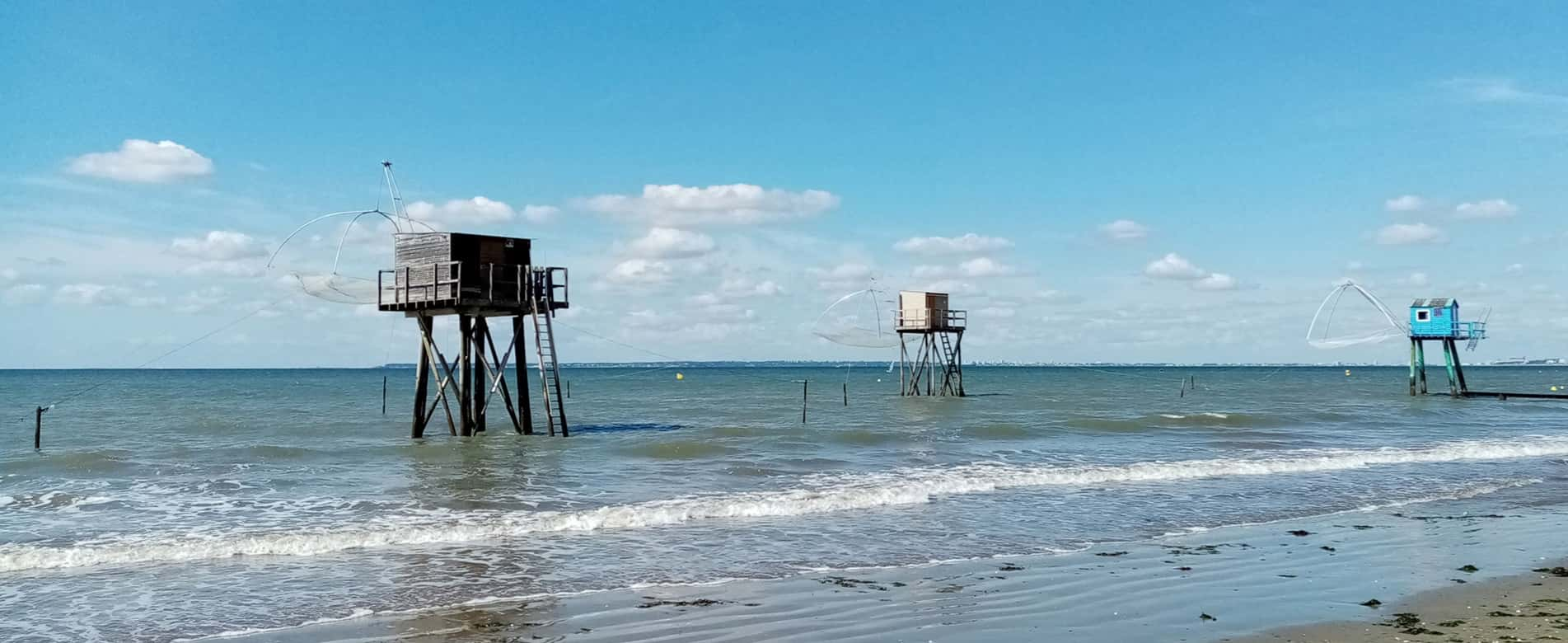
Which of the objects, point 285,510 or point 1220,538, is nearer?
point 1220,538

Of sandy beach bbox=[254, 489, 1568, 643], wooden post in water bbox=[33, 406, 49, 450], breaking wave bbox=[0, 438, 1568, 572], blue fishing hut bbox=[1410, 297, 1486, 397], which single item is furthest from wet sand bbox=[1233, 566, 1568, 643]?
blue fishing hut bbox=[1410, 297, 1486, 397]

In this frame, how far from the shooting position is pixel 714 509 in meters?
16.6

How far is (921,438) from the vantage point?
32219mm

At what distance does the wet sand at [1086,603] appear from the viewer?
860cm

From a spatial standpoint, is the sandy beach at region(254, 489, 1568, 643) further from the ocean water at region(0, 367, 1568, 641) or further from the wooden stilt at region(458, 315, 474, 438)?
the wooden stilt at region(458, 315, 474, 438)

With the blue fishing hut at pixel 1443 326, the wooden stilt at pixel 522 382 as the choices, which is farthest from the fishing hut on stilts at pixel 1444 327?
the wooden stilt at pixel 522 382

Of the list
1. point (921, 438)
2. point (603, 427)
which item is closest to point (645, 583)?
point (921, 438)

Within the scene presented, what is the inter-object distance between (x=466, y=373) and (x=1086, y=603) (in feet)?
70.6

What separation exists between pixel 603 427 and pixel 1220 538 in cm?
2553

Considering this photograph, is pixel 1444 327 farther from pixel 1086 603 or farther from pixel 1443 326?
pixel 1086 603

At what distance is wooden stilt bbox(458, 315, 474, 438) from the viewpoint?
27.0 meters

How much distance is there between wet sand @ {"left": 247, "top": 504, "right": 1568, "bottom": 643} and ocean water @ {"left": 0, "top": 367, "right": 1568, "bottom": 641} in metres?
0.79

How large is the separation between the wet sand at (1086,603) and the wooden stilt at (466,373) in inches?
690

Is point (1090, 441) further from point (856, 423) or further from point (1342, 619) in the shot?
point (1342, 619)
